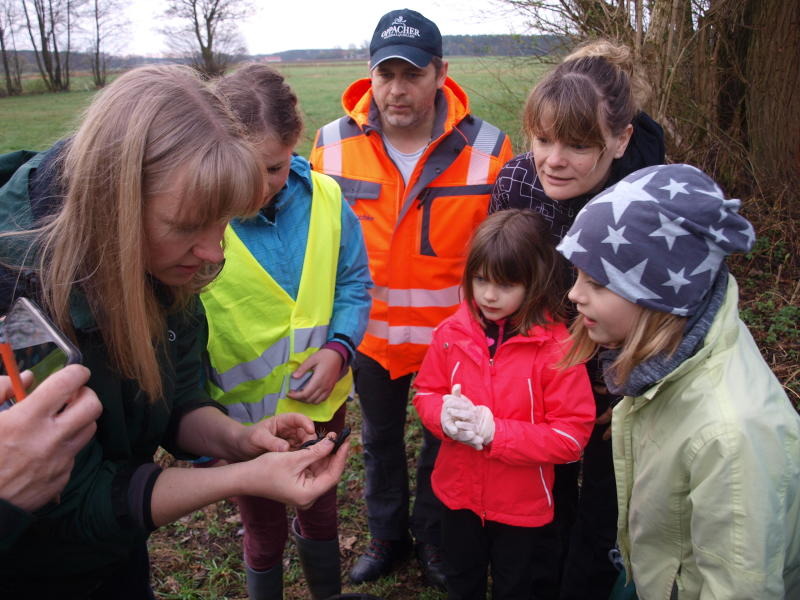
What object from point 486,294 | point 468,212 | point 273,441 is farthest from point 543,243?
point 273,441

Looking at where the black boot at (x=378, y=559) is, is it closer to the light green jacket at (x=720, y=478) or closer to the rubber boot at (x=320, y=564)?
the rubber boot at (x=320, y=564)

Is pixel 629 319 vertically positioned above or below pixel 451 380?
above

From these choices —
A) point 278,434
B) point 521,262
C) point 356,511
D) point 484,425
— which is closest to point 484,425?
point 484,425

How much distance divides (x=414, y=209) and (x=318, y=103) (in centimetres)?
2377

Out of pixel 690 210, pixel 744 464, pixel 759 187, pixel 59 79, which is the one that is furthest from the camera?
pixel 59 79

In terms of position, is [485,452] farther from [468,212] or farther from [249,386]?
[468,212]

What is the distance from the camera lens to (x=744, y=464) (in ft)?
4.88

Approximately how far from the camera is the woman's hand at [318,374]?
2271mm

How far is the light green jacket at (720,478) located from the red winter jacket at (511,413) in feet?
1.15

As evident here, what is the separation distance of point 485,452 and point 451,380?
0.29 meters

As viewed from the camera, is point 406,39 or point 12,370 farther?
point 406,39

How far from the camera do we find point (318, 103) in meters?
25.0

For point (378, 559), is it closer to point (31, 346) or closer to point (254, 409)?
point (254, 409)

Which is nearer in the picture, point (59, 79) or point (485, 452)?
point (485, 452)
